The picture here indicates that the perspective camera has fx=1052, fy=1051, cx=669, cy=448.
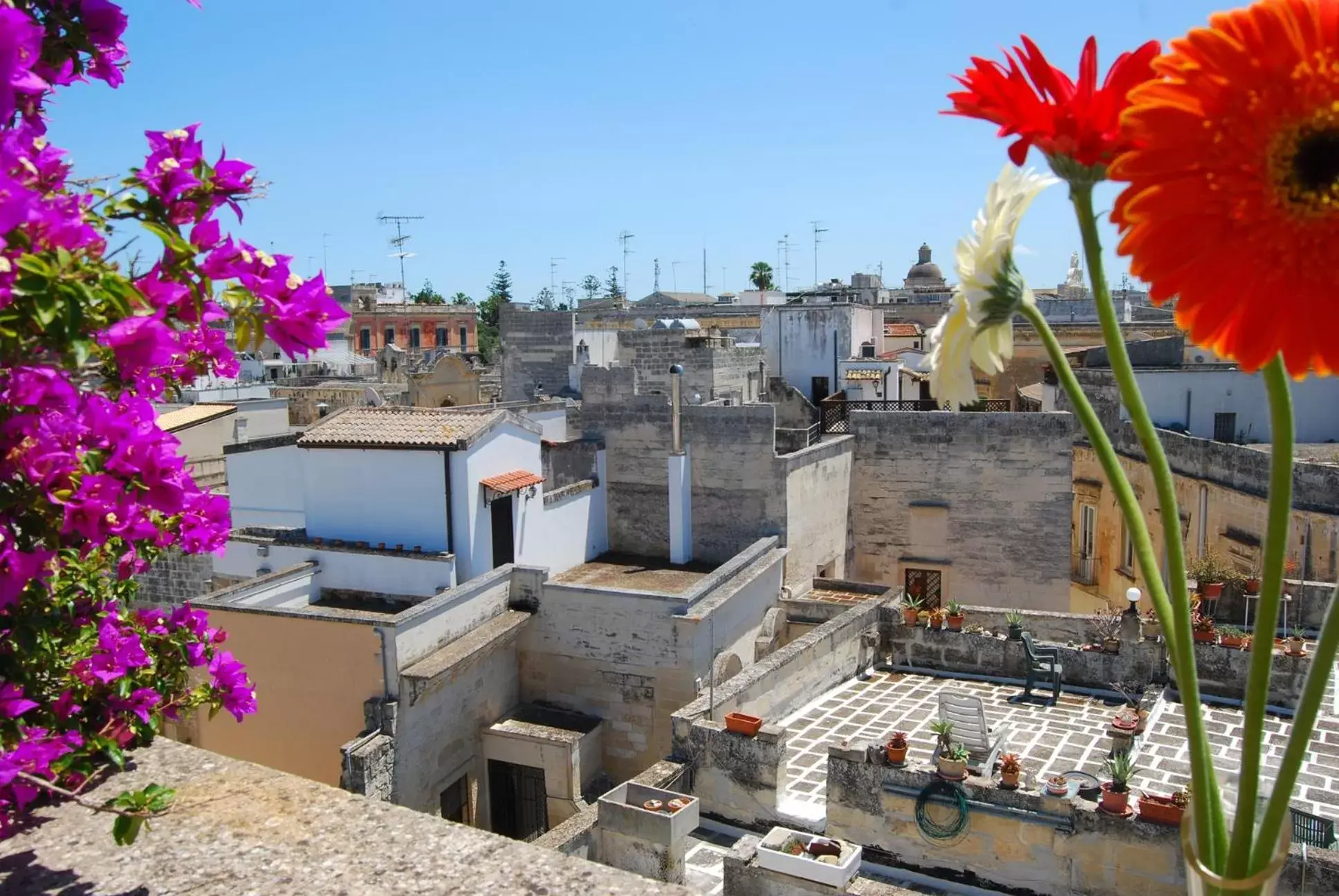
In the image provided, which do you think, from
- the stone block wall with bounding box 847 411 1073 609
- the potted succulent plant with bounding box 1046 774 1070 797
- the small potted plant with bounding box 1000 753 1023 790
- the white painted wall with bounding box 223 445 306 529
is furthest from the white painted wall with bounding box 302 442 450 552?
the potted succulent plant with bounding box 1046 774 1070 797

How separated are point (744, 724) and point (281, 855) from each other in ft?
26.9

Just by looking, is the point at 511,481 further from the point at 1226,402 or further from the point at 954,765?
the point at 1226,402

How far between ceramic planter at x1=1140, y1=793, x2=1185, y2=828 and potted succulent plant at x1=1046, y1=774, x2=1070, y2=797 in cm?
63

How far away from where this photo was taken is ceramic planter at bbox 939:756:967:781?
9.67 meters

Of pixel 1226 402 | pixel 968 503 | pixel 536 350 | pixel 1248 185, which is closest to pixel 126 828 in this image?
pixel 1248 185

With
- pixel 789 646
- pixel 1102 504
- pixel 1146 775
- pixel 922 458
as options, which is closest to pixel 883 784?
pixel 1146 775

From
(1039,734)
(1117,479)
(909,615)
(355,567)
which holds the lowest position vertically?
(1039,734)

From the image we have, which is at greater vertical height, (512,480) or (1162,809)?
(512,480)

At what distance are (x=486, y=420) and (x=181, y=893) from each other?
1423 centimetres

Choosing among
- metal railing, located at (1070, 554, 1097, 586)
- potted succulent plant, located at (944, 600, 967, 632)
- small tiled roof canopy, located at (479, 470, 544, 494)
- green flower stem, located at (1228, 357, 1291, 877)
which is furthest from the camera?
metal railing, located at (1070, 554, 1097, 586)

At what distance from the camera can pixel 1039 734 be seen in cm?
1227

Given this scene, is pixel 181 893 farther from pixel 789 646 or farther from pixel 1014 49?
pixel 789 646

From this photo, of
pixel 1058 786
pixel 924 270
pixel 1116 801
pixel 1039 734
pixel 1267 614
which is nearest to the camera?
pixel 1267 614

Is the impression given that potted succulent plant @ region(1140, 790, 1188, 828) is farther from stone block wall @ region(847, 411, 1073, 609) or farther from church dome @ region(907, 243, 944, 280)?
church dome @ region(907, 243, 944, 280)
